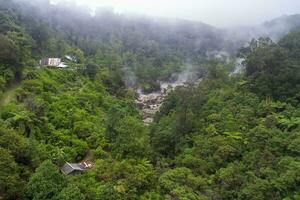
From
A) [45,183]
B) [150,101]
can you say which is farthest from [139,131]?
[150,101]

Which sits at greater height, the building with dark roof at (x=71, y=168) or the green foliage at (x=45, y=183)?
the green foliage at (x=45, y=183)

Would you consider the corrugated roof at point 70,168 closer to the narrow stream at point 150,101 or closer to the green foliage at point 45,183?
the green foliage at point 45,183

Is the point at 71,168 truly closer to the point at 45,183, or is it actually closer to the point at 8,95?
the point at 45,183

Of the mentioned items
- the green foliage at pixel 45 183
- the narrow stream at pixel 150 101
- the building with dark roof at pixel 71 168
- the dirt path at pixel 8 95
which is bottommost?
the narrow stream at pixel 150 101

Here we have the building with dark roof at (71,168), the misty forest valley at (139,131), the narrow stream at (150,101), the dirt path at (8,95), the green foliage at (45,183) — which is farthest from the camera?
the narrow stream at (150,101)

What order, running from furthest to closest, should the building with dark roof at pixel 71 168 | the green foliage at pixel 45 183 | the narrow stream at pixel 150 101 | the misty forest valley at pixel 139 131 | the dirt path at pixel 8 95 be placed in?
1. the narrow stream at pixel 150 101
2. the dirt path at pixel 8 95
3. the building with dark roof at pixel 71 168
4. the misty forest valley at pixel 139 131
5. the green foliage at pixel 45 183

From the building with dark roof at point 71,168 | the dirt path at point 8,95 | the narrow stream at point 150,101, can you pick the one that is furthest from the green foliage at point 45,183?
the narrow stream at point 150,101

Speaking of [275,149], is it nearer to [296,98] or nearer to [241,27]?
[296,98]
